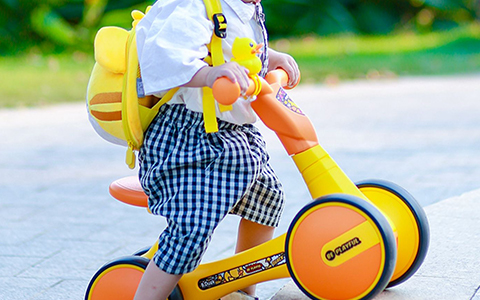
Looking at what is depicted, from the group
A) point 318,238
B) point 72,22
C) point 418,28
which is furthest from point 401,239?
point 418,28

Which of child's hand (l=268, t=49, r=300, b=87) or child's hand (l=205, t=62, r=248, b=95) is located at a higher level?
child's hand (l=205, t=62, r=248, b=95)

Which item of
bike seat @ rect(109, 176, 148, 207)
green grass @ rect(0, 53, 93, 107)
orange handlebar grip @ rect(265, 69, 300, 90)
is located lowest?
green grass @ rect(0, 53, 93, 107)

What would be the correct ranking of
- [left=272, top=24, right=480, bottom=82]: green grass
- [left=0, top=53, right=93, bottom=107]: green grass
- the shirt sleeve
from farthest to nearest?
[left=272, top=24, right=480, bottom=82]: green grass, [left=0, top=53, right=93, bottom=107]: green grass, the shirt sleeve

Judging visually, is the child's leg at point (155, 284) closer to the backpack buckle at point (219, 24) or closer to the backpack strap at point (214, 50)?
the backpack strap at point (214, 50)

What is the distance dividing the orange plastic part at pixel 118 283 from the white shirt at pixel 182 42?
581 mm

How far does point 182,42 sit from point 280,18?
13412mm

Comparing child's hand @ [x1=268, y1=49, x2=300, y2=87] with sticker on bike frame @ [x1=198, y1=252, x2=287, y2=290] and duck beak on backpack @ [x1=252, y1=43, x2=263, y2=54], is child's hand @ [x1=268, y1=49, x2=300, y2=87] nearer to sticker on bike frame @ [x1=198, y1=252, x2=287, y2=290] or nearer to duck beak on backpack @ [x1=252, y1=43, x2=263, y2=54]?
duck beak on backpack @ [x1=252, y1=43, x2=263, y2=54]

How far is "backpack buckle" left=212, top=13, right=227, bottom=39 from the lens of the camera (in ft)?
6.89

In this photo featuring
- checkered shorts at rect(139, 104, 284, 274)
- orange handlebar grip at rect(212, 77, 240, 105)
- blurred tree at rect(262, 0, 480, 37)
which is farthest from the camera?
blurred tree at rect(262, 0, 480, 37)

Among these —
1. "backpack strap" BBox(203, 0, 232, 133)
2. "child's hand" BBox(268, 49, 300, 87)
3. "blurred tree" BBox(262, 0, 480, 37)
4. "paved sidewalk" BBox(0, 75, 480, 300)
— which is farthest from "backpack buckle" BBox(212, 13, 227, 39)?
"blurred tree" BBox(262, 0, 480, 37)

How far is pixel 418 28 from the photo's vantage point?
16062 mm

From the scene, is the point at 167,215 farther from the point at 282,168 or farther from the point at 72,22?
the point at 72,22

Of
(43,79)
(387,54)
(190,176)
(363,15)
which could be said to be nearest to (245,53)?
(190,176)

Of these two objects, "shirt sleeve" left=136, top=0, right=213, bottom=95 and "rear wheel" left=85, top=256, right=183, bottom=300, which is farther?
"rear wheel" left=85, top=256, right=183, bottom=300
